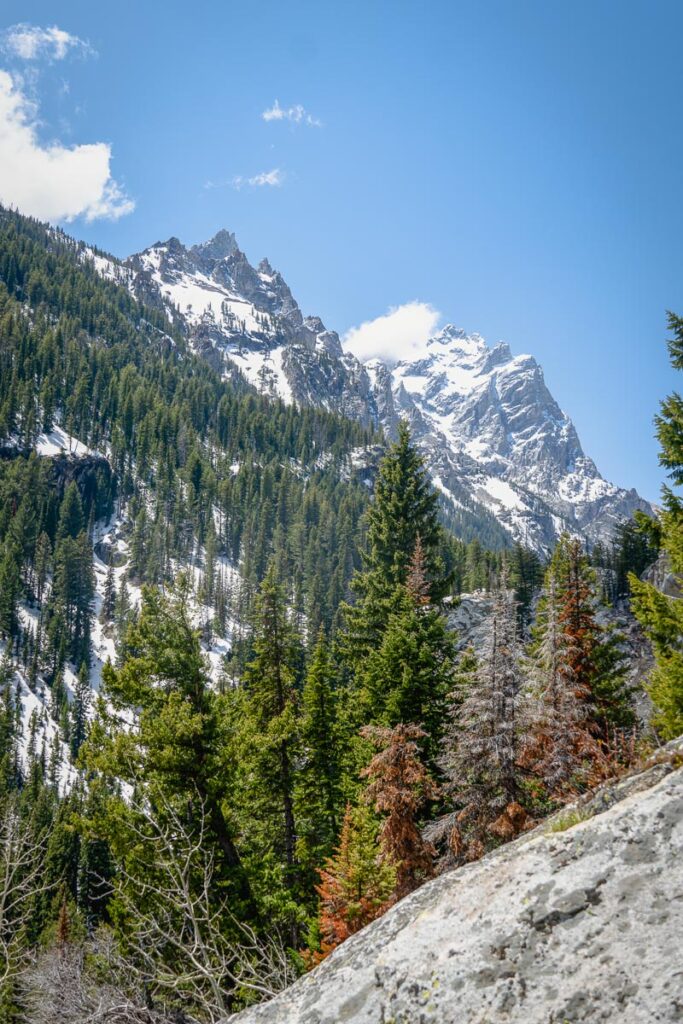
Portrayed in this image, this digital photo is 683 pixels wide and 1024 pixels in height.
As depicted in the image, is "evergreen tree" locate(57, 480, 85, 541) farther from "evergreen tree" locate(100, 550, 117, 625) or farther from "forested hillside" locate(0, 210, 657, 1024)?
"forested hillside" locate(0, 210, 657, 1024)

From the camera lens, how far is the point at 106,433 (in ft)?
570

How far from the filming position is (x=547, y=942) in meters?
3.53

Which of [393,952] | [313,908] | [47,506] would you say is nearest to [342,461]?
[47,506]

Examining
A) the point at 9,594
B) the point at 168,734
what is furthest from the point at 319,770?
the point at 9,594

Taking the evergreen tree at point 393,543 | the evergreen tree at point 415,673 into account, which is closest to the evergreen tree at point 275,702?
the evergreen tree at point 393,543

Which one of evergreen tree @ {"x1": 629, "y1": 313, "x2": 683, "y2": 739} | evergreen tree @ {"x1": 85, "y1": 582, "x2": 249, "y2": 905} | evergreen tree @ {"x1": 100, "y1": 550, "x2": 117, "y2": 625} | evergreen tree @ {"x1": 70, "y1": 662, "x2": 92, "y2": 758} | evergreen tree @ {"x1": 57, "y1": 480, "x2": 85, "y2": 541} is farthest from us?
evergreen tree @ {"x1": 57, "y1": 480, "x2": 85, "y2": 541}

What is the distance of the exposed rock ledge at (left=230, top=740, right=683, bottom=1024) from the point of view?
322 cm

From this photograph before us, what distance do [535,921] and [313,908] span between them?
19144 millimetres

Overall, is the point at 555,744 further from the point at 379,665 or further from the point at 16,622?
the point at 16,622

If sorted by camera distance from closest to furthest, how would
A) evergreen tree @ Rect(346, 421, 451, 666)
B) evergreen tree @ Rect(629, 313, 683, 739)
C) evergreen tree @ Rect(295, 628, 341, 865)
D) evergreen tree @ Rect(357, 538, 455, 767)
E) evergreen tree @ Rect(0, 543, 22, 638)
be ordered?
evergreen tree @ Rect(629, 313, 683, 739) < evergreen tree @ Rect(357, 538, 455, 767) < evergreen tree @ Rect(295, 628, 341, 865) < evergreen tree @ Rect(346, 421, 451, 666) < evergreen tree @ Rect(0, 543, 22, 638)

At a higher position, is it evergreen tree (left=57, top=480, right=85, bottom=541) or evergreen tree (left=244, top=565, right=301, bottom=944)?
evergreen tree (left=57, top=480, right=85, bottom=541)

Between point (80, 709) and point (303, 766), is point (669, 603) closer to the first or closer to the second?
point (303, 766)

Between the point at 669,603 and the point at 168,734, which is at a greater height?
the point at 669,603

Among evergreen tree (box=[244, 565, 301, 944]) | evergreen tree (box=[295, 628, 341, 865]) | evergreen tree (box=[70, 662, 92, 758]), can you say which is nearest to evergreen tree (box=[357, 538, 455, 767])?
evergreen tree (box=[244, 565, 301, 944])
